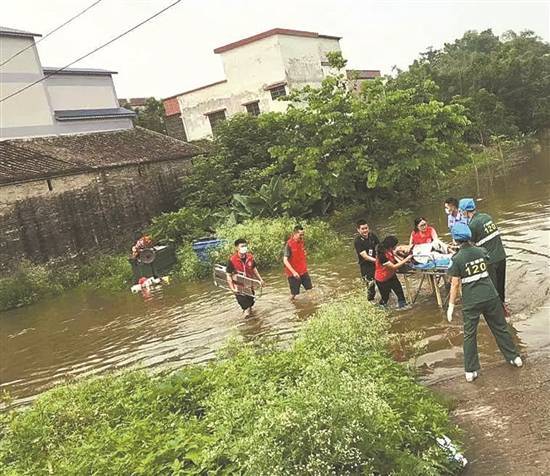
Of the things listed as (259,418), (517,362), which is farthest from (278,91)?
(259,418)

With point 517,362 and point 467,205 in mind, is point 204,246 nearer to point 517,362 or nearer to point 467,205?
point 467,205

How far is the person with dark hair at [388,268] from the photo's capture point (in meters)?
9.07

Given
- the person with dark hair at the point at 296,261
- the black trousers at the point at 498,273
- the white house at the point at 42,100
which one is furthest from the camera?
the white house at the point at 42,100

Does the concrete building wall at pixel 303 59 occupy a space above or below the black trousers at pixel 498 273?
above

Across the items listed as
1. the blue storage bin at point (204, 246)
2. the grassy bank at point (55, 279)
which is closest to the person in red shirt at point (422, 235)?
the blue storage bin at point (204, 246)

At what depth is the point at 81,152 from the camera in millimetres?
24469

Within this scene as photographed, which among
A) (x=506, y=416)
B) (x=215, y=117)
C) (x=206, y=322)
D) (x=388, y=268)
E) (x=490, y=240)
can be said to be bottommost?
(x=506, y=416)

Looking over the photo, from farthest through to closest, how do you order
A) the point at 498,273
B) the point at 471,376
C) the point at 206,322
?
the point at 206,322 → the point at 498,273 → the point at 471,376

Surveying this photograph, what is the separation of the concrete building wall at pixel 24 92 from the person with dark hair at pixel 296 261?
1904 cm

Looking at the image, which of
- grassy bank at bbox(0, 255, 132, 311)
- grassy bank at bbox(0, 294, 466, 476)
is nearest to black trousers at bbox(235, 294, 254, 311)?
grassy bank at bbox(0, 294, 466, 476)

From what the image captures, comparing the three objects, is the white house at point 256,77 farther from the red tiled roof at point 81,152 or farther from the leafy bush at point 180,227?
the leafy bush at point 180,227

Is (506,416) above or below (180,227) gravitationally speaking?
below

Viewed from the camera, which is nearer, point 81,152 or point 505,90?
point 81,152

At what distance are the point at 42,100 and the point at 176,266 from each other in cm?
1387
